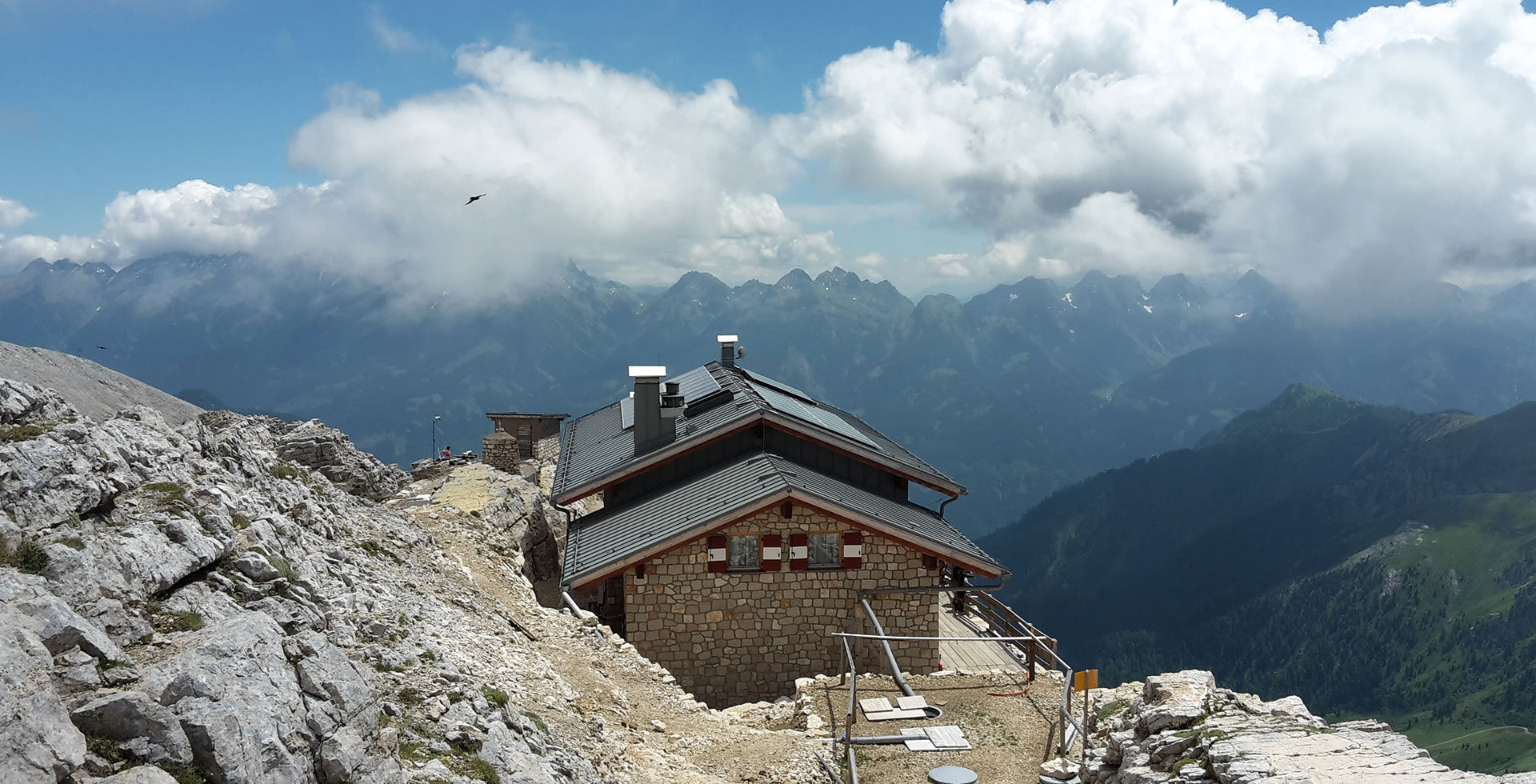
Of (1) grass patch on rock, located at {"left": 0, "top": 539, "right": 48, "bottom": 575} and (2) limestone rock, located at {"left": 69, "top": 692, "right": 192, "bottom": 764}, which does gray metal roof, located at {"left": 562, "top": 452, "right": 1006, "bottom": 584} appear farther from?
(2) limestone rock, located at {"left": 69, "top": 692, "right": 192, "bottom": 764}

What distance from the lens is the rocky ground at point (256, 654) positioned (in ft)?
27.1

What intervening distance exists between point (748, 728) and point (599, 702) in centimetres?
326

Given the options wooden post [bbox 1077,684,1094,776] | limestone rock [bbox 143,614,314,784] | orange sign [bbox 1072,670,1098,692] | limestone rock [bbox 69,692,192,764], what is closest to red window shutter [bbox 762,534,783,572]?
orange sign [bbox 1072,670,1098,692]

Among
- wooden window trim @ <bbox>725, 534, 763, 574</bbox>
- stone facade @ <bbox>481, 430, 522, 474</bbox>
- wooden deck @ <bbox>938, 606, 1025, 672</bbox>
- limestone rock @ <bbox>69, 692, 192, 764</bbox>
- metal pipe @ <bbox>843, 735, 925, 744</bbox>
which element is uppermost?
stone facade @ <bbox>481, 430, 522, 474</bbox>

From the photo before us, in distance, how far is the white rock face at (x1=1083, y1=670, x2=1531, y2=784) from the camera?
489 inches

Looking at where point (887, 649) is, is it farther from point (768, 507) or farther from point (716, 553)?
point (716, 553)

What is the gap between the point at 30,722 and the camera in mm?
7527

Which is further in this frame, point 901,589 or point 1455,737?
point 1455,737

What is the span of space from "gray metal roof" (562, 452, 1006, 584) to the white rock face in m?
8.88

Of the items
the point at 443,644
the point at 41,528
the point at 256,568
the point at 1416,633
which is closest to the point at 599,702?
the point at 443,644

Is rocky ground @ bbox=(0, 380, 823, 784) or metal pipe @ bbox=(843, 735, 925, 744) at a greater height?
rocky ground @ bbox=(0, 380, 823, 784)

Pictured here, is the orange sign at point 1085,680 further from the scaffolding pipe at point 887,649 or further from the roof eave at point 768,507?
the roof eave at point 768,507

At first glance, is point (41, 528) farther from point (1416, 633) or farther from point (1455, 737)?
point (1416, 633)

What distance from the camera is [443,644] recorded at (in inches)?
574
